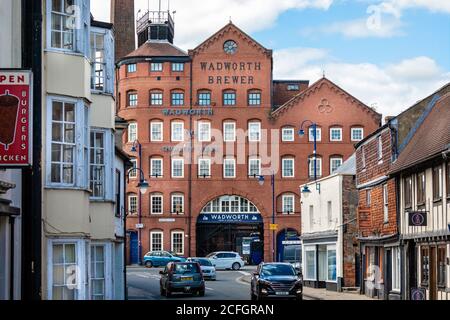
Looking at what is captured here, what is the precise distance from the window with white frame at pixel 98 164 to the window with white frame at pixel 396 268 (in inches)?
605

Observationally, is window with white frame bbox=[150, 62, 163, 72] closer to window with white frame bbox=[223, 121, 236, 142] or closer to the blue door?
window with white frame bbox=[223, 121, 236, 142]

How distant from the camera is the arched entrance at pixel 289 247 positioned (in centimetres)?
5598

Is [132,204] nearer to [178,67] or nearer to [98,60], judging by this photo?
[178,67]

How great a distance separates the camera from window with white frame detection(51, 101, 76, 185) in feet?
45.0

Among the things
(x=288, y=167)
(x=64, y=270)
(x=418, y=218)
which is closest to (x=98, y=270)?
(x=64, y=270)

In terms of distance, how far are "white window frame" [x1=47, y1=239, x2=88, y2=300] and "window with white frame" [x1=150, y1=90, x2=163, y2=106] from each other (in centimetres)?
5532

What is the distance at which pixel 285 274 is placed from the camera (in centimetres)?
2902

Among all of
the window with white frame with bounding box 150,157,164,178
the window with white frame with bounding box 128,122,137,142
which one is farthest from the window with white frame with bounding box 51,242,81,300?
the window with white frame with bounding box 128,122,137,142

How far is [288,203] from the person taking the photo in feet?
233

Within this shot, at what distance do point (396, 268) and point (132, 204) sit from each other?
37743mm
